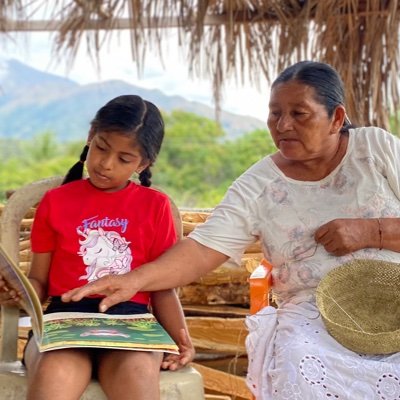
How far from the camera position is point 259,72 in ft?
17.4

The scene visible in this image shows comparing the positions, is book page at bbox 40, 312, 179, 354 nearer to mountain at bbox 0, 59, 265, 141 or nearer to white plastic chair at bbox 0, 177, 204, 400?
white plastic chair at bbox 0, 177, 204, 400

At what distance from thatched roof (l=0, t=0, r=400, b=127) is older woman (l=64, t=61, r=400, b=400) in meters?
1.88

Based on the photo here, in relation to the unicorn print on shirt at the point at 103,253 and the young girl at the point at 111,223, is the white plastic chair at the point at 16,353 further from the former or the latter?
the unicorn print on shirt at the point at 103,253

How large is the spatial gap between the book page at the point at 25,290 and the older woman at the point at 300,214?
403 millimetres

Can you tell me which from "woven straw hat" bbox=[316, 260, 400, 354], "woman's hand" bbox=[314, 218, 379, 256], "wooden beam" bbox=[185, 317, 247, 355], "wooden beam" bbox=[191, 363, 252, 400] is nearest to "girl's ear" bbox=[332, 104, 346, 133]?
"woman's hand" bbox=[314, 218, 379, 256]

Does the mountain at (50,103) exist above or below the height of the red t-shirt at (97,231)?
below

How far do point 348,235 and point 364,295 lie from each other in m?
0.19

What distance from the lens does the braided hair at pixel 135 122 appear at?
2.88 metres

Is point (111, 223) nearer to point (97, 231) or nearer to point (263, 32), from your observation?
point (97, 231)

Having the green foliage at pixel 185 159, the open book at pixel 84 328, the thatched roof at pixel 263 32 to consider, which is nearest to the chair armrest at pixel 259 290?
the open book at pixel 84 328

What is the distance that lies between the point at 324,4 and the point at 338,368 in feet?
8.72

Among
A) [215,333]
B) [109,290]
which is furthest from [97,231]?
[215,333]

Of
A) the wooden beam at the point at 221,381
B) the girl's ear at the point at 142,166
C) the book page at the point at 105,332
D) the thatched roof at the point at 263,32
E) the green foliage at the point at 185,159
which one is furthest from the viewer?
the green foliage at the point at 185,159

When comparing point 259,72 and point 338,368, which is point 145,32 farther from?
point 338,368
